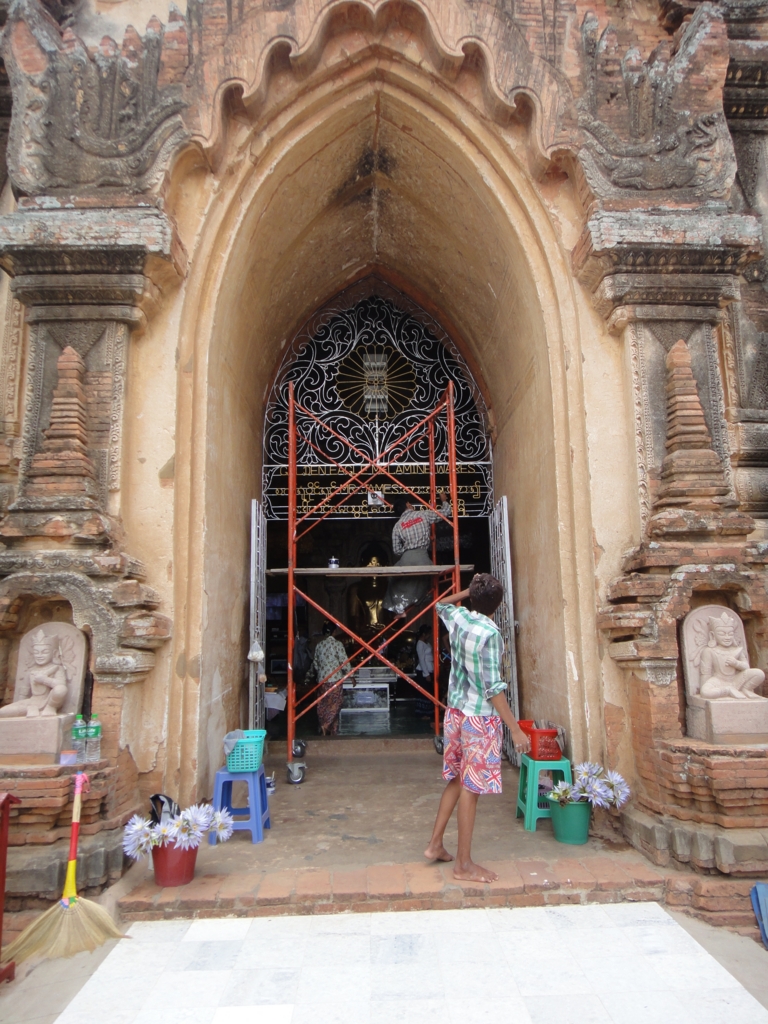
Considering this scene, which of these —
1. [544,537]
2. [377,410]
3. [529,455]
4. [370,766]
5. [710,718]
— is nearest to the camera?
[710,718]

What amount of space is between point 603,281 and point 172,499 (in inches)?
126

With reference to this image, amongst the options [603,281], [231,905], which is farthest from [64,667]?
[603,281]

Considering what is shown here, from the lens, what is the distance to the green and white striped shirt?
11.6ft

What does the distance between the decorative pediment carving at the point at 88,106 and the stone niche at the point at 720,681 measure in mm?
4497

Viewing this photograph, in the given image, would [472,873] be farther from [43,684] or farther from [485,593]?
[43,684]

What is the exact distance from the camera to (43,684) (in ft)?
13.0

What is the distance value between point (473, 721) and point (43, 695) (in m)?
2.42

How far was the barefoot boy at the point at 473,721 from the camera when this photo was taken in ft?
11.5

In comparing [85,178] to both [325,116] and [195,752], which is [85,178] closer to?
[325,116]

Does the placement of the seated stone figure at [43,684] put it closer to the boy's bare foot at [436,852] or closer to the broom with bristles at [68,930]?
the broom with bristles at [68,930]

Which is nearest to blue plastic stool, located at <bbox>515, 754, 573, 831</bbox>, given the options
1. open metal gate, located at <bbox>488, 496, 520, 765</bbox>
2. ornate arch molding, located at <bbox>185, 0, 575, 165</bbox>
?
open metal gate, located at <bbox>488, 496, 520, 765</bbox>

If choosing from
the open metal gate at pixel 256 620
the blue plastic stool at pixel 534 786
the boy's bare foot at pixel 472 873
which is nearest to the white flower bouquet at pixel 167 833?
the boy's bare foot at pixel 472 873

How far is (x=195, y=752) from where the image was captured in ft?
14.4

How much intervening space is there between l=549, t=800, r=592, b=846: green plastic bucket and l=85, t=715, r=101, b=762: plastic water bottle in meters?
2.63
